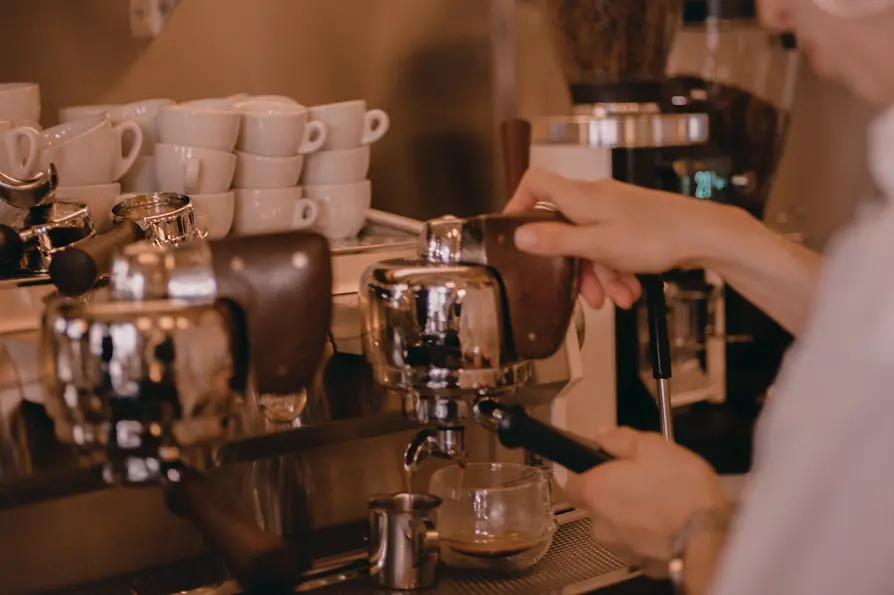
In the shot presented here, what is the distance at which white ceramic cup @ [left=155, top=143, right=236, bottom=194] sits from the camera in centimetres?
84

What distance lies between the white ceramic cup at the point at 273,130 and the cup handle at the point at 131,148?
8 centimetres

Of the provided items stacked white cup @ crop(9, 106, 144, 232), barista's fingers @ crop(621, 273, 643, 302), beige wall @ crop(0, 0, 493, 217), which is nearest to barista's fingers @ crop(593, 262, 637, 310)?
barista's fingers @ crop(621, 273, 643, 302)

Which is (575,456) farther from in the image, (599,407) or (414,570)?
(599,407)

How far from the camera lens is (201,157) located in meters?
0.84

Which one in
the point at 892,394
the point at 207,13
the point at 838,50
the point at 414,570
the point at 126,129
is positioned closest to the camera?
the point at 892,394

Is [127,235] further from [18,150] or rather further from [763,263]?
[763,263]

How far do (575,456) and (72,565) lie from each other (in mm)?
355

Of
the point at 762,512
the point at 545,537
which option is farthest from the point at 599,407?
the point at 762,512

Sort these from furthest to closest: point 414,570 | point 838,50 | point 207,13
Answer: point 207,13 < point 414,570 < point 838,50

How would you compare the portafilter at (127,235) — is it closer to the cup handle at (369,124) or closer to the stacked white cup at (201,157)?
the stacked white cup at (201,157)

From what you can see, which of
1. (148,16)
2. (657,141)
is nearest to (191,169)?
(148,16)

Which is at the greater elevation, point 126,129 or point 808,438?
point 126,129

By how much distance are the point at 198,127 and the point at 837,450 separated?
0.59 m

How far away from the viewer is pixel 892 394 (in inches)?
15.6
